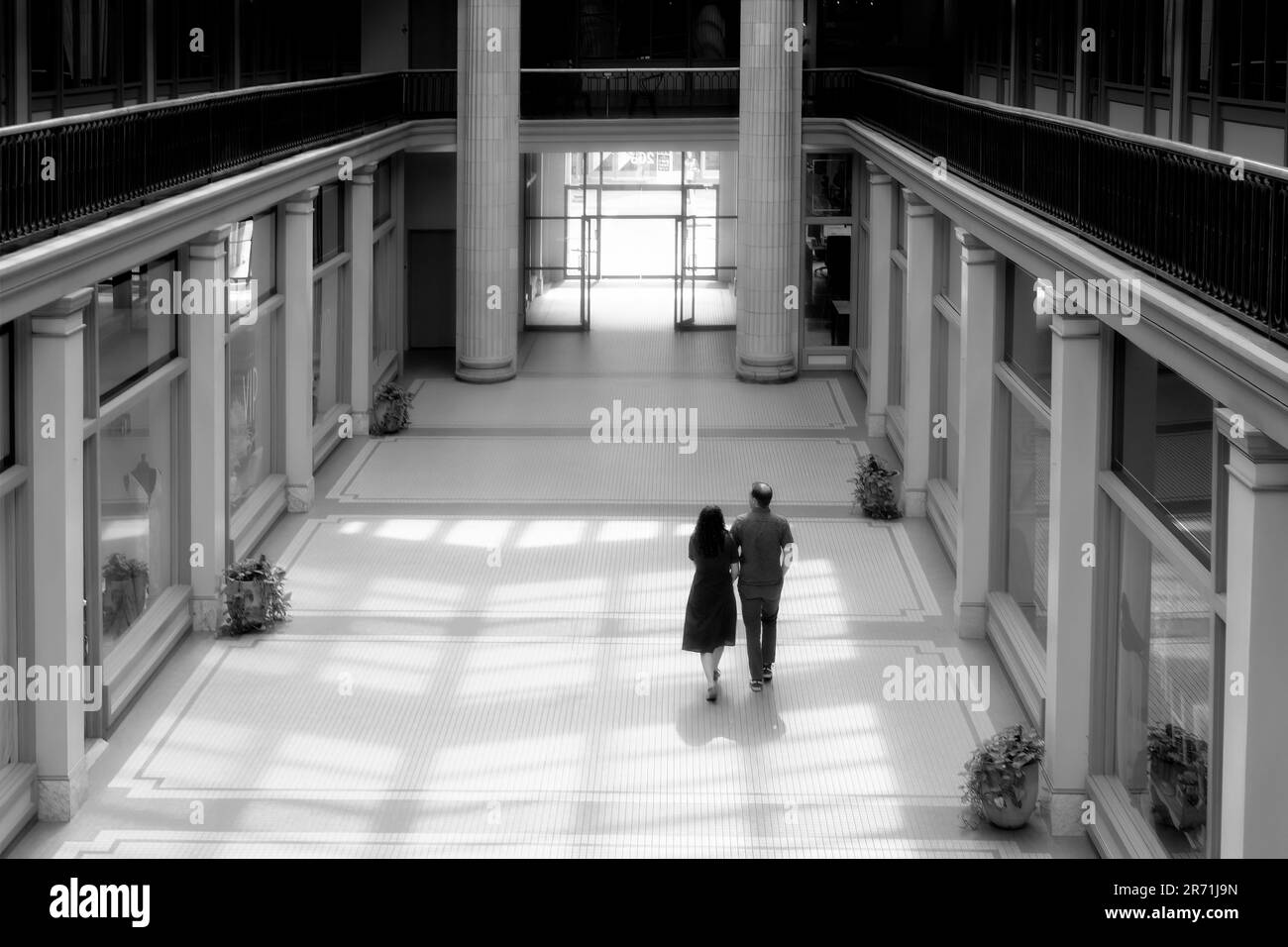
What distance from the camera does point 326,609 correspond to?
645 inches

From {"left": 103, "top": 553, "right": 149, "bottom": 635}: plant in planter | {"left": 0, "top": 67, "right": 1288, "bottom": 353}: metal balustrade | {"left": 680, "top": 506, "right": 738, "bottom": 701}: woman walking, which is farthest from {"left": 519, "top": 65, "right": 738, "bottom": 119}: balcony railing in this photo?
{"left": 680, "top": 506, "right": 738, "bottom": 701}: woman walking

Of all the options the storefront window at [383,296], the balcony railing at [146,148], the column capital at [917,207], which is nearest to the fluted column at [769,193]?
the storefront window at [383,296]

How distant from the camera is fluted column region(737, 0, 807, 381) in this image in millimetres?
27656

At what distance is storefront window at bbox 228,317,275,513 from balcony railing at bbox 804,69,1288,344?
7.35 meters

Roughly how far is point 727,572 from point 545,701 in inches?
70.4

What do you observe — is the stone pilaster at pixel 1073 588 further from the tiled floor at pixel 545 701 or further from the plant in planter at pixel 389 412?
the plant in planter at pixel 389 412

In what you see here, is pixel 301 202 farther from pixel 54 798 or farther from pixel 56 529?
pixel 54 798

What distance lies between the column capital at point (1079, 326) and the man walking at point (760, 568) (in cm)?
291

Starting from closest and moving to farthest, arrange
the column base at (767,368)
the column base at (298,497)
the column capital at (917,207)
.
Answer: the column capital at (917,207) < the column base at (298,497) < the column base at (767,368)

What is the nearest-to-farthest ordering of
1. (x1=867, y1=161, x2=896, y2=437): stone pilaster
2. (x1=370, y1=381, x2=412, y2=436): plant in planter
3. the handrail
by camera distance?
the handrail < (x1=867, y1=161, x2=896, y2=437): stone pilaster < (x1=370, y1=381, x2=412, y2=436): plant in planter

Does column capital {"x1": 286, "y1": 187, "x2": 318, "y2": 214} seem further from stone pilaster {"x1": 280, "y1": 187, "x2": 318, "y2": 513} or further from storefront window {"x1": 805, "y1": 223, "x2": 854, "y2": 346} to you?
storefront window {"x1": 805, "y1": 223, "x2": 854, "y2": 346}

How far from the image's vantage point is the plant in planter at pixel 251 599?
51.0ft
